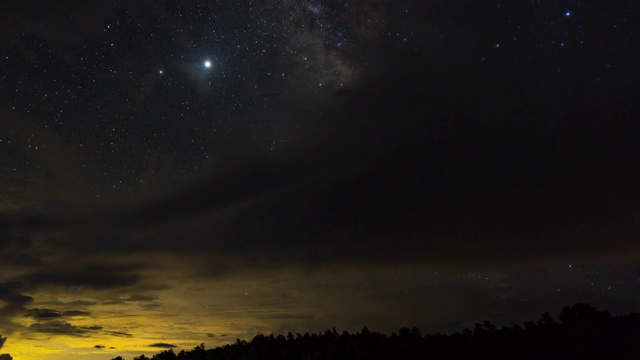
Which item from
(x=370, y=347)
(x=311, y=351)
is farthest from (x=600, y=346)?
(x=311, y=351)

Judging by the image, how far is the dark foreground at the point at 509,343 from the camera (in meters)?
7.30

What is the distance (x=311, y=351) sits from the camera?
10188mm

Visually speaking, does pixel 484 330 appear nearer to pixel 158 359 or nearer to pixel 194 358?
pixel 194 358

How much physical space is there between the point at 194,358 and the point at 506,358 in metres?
9.05

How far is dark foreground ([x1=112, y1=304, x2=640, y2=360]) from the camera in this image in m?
7.30

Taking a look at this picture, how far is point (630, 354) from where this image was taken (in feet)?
23.3

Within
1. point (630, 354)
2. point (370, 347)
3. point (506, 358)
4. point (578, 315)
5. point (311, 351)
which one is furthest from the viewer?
point (311, 351)

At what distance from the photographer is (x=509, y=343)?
7.98 meters

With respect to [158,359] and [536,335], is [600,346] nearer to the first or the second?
[536,335]

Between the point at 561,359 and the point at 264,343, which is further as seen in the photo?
the point at 264,343

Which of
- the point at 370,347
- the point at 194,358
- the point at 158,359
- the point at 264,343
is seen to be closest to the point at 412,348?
the point at 370,347

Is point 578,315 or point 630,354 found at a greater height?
point 578,315

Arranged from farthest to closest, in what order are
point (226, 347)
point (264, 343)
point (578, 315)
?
point (226, 347) < point (264, 343) < point (578, 315)

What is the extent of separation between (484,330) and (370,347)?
1984 mm
